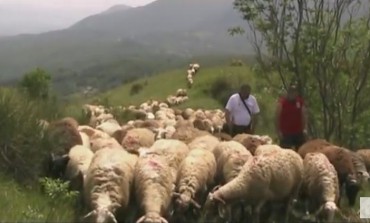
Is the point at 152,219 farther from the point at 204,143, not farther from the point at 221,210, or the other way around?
the point at 204,143

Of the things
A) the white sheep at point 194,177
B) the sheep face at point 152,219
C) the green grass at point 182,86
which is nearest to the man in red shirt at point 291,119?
the white sheep at point 194,177

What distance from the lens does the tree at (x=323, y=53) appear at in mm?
20031

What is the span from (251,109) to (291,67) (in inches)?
151

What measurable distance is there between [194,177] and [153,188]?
1.02 m

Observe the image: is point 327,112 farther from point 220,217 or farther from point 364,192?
point 220,217

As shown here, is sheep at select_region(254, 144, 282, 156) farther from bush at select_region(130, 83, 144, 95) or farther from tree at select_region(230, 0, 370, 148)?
bush at select_region(130, 83, 144, 95)

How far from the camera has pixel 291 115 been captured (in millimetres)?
16078

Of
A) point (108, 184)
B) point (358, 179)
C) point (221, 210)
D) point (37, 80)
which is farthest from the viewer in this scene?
point (37, 80)

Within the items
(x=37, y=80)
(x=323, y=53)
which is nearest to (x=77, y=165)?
(x=323, y=53)

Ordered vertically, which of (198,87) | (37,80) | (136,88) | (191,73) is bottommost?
(136,88)

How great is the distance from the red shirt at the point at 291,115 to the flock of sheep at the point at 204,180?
184cm

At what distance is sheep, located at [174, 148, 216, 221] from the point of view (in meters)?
11.3

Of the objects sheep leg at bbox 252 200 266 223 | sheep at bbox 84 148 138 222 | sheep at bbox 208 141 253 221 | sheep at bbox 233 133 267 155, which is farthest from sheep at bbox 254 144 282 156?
sheep at bbox 84 148 138 222

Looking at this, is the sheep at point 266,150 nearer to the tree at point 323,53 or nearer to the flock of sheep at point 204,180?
the flock of sheep at point 204,180
